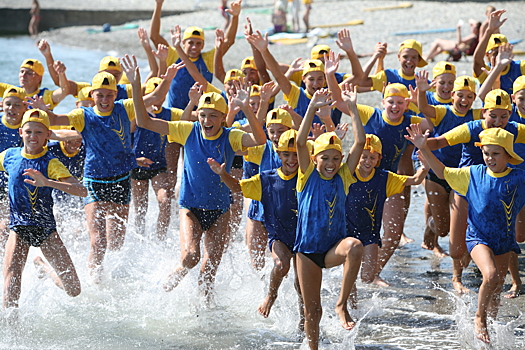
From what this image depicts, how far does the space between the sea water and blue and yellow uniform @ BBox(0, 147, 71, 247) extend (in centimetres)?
87

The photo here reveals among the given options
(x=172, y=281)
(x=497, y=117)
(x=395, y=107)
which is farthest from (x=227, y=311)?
(x=497, y=117)

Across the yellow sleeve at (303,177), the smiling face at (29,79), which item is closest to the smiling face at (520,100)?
the yellow sleeve at (303,177)

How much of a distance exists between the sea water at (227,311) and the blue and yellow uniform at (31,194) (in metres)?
0.87

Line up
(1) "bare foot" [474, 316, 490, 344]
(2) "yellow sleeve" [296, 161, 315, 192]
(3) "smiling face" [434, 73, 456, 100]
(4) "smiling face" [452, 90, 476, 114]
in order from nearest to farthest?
(2) "yellow sleeve" [296, 161, 315, 192], (1) "bare foot" [474, 316, 490, 344], (4) "smiling face" [452, 90, 476, 114], (3) "smiling face" [434, 73, 456, 100]

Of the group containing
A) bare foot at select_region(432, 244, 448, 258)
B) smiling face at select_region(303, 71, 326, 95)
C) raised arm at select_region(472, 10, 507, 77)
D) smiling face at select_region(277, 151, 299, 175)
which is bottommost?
bare foot at select_region(432, 244, 448, 258)

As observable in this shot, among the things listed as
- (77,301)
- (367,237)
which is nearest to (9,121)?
(77,301)

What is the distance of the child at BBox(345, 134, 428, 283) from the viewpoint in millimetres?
7199

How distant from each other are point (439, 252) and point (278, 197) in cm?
330

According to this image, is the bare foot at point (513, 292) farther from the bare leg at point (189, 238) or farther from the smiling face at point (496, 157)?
the bare leg at point (189, 238)

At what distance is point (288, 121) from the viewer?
7344mm

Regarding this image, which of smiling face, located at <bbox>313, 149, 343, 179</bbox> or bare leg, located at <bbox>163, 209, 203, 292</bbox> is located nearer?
smiling face, located at <bbox>313, 149, 343, 179</bbox>

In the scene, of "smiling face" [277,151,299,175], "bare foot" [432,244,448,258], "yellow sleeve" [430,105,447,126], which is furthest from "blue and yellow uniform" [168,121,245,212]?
"bare foot" [432,244,448,258]

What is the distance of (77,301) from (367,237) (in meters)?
3.17

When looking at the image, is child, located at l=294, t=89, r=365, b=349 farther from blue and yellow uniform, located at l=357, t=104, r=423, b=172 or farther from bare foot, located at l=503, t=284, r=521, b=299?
bare foot, located at l=503, t=284, r=521, b=299
